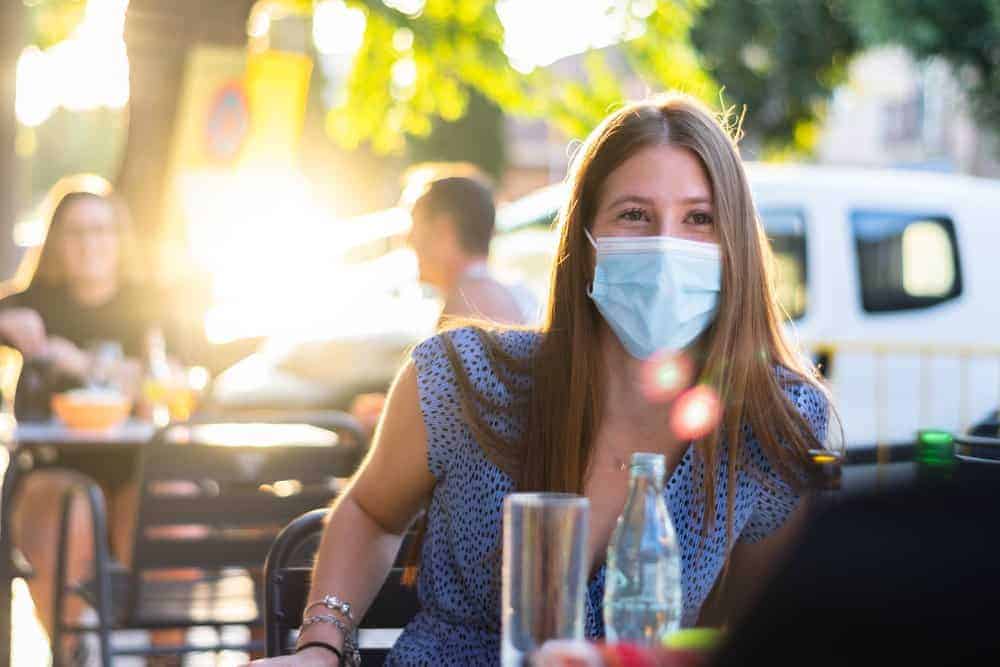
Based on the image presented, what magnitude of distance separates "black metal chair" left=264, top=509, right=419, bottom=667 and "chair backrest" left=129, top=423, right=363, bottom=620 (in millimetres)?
1706

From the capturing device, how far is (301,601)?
8.42ft

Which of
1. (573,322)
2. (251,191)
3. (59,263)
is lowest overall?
(573,322)

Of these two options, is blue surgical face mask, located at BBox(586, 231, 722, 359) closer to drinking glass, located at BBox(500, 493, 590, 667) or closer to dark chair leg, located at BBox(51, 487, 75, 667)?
drinking glass, located at BBox(500, 493, 590, 667)

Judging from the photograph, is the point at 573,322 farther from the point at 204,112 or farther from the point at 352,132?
the point at 352,132

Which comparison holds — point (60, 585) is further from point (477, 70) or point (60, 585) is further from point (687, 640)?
point (477, 70)

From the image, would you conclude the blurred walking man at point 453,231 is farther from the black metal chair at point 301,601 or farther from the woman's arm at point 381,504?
the woman's arm at point 381,504

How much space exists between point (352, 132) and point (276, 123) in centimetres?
504

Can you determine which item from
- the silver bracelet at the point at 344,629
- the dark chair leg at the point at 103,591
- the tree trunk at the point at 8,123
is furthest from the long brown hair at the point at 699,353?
the tree trunk at the point at 8,123

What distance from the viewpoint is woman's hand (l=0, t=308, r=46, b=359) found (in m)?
5.96

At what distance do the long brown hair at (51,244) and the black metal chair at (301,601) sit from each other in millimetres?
3913

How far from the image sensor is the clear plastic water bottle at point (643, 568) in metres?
1.75

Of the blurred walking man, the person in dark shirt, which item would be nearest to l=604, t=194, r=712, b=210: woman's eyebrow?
the blurred walking man

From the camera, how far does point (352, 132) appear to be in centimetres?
1462

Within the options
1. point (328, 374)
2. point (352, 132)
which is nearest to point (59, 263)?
point (328, 374)
